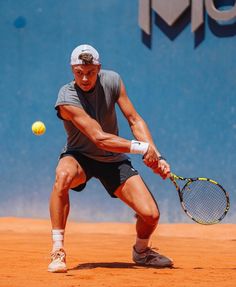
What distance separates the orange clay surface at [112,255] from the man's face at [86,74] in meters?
1.27

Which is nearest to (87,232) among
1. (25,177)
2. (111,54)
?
(25,177)

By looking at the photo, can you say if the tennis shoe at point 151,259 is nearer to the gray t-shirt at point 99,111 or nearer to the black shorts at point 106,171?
the black shorts at point 106,171

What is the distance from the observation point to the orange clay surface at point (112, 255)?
4.62 metres

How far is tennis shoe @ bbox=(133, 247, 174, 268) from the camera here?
5375 mm

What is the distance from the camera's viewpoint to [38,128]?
9.91 m

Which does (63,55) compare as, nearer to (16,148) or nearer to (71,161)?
(16,148)

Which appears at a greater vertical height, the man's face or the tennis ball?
the man's face

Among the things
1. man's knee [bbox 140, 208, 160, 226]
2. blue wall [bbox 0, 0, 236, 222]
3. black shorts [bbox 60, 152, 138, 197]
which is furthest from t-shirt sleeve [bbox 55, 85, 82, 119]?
blue wall [bbox 0, 0, 236, 222]

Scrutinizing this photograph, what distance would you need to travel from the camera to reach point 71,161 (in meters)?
5.19

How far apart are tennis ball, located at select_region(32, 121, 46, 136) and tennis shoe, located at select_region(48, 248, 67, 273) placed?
506 cm

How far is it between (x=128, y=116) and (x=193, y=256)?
5.25 feet

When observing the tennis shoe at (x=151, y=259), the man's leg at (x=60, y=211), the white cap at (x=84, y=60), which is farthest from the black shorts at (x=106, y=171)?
the white cap at (x=84, y=60)

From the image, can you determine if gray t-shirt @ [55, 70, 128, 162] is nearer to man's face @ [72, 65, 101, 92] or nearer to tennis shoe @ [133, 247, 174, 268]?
man's face @ [72, 65, 101, 92]

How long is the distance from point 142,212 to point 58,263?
2.25 feet
